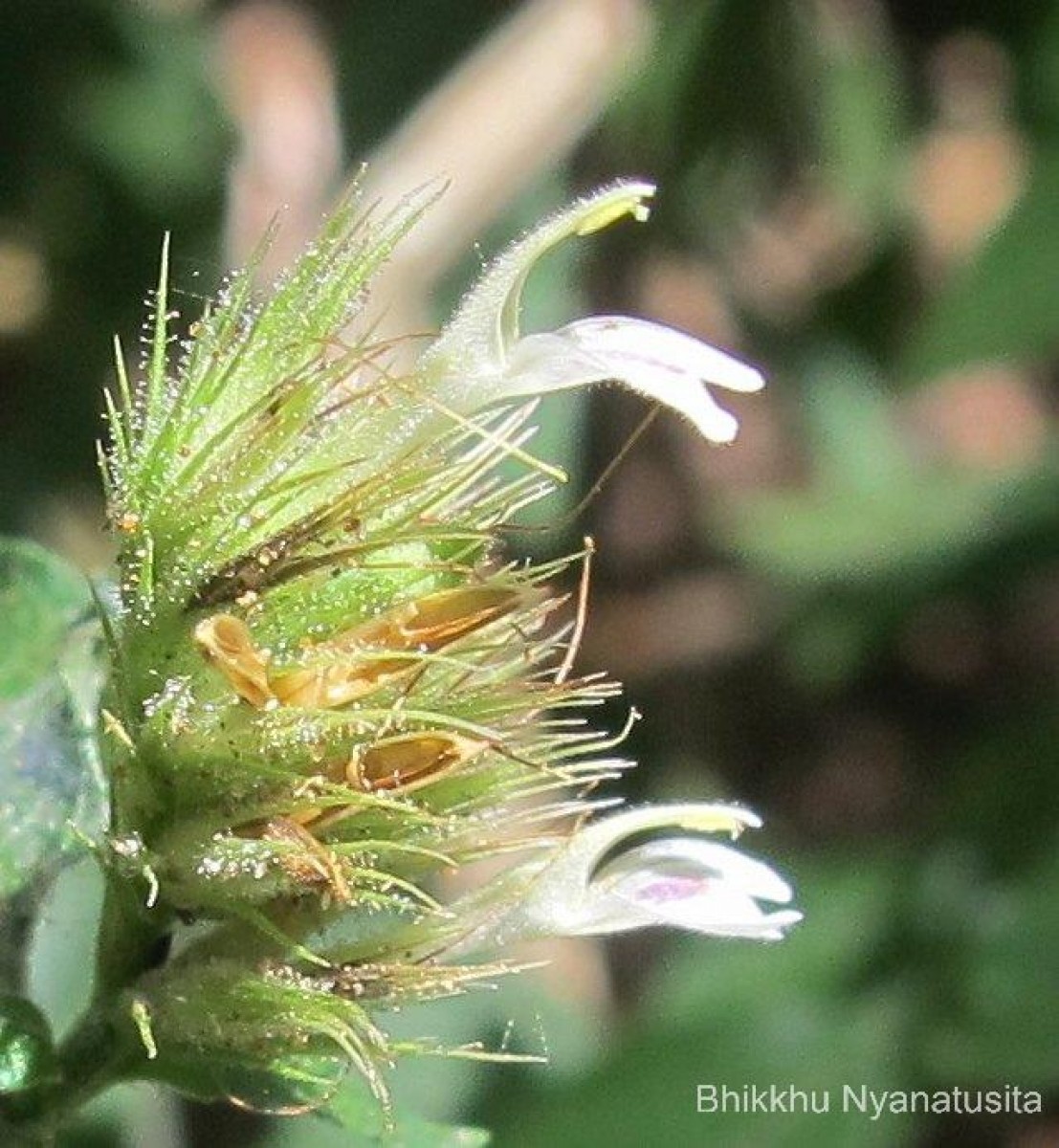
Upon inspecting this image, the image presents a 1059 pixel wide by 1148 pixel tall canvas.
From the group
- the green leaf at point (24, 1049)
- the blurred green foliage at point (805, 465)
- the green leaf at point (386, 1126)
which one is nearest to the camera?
the green leaf at point (24, 1049)

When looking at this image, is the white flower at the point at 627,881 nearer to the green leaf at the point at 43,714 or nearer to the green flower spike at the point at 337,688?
the green flower spike at the point at 337,688

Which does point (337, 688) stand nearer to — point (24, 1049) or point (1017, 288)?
point (24, 1049)

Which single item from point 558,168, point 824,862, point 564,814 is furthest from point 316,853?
point 558,168

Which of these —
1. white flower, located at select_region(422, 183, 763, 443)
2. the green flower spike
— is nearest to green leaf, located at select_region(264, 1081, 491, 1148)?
the green flower spike

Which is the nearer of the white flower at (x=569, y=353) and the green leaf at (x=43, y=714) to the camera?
the white flower at (x=569, y=353)

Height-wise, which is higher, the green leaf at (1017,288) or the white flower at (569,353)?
the green leaf at (1017,288)

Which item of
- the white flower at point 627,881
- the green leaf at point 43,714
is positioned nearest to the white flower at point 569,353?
the white flower at point 627,881
